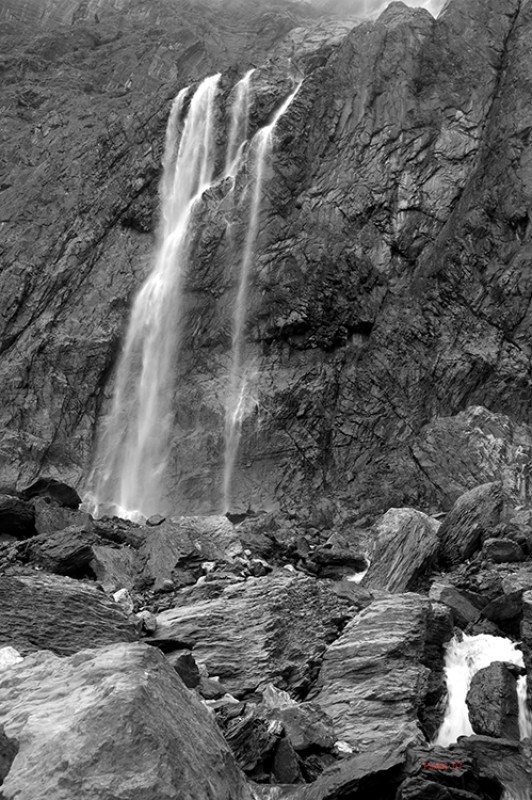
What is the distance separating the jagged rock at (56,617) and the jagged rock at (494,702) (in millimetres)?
5539

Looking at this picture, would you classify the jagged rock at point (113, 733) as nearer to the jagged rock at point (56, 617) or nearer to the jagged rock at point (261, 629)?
the jagged rock at point (56, 617)

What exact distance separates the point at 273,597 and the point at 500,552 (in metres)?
8.63

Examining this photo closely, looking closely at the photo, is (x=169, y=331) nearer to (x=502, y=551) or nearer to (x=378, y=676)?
(x=502, y=551)

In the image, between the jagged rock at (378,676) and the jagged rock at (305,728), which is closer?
the jagged rock at (305,728)

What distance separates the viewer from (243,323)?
125ft

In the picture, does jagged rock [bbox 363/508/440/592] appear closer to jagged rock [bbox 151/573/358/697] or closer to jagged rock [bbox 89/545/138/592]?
jagged rock [bbox 151/573/358/697]

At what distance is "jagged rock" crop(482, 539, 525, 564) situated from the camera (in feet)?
68.7

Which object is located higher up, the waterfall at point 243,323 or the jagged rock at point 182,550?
the waterfall at point 243,323

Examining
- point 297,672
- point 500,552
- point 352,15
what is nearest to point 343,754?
point 297,672

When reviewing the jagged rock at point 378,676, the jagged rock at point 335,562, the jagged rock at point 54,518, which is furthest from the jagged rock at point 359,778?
the jagged rock at point 54,518

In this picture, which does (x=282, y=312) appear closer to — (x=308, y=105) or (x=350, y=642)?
(x=308, y=105)

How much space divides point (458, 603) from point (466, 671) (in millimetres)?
2596

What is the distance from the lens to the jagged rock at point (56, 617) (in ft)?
39.7

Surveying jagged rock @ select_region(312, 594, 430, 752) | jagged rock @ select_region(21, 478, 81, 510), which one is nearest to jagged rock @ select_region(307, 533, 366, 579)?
jagged rock @ select_region(312, 594, 430, 752)
